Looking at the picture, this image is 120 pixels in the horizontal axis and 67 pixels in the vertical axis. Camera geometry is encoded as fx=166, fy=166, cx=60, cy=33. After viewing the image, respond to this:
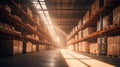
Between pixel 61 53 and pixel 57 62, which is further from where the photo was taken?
pixel 61 53

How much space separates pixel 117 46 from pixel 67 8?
8.61 m

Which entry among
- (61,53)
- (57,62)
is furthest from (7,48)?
(61,53)

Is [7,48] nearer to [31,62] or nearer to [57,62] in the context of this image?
[31,62]

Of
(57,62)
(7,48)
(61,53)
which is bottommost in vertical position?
(61,53)

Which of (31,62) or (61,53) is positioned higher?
(31,62)

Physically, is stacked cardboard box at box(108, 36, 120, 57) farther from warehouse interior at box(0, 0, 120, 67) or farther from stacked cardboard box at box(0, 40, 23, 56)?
stacked cardboard box at box(0, 40, 23, 56)

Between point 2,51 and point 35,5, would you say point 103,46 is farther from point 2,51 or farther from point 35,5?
point 35,5

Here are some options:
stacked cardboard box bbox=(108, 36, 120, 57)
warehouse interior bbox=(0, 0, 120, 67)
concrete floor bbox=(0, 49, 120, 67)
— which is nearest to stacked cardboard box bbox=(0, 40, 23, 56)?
warehouse interior bbox=(0, 0, 120, 67)

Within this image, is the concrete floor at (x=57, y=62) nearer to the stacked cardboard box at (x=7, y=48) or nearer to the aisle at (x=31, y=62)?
the aisle at (x=31, y=62)

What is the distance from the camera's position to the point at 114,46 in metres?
6.89

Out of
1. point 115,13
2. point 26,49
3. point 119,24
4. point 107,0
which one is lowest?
point 26,49

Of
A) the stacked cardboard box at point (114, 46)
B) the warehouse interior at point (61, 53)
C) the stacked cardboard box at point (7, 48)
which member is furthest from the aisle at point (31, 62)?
the stacked cardboard box at point (114, 46)

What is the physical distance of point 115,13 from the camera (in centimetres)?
691

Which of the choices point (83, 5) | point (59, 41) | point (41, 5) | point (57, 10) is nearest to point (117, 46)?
point (83, 5)
